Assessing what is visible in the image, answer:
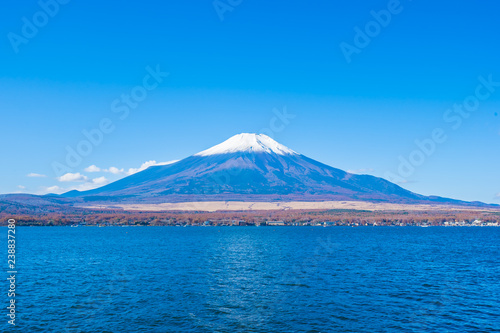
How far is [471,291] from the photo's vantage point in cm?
4422

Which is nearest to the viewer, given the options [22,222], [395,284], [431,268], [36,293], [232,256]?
[36,293]

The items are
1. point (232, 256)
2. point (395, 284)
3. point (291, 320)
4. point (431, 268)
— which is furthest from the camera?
Result: point (232, 256)

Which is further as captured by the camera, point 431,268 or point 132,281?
point 431,268

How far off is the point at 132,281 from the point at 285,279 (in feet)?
63.0

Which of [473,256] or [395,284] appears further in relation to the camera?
[473,256]

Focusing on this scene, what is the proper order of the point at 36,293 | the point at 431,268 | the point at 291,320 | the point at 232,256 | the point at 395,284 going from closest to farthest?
the point at 291,320 < the point at 36,293 < the point at 395,284 < the point at 431,268 < the point at 232,256

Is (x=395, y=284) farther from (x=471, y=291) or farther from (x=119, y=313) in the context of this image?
(x=119, y=313)

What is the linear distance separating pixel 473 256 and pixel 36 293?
74.5 meters

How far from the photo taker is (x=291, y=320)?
32.6m

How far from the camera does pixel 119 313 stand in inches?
1356

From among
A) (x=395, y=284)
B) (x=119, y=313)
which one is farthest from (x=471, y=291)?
(x=119, y=313)

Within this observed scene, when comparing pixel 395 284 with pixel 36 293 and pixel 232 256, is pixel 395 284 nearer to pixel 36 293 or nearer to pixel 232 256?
pixel 232 256

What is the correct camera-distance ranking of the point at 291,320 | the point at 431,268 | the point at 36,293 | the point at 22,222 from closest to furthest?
the point at 291,320, the point at 36,293, the point at 431,268, the point at 22,222

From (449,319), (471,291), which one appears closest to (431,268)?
(471,291)
